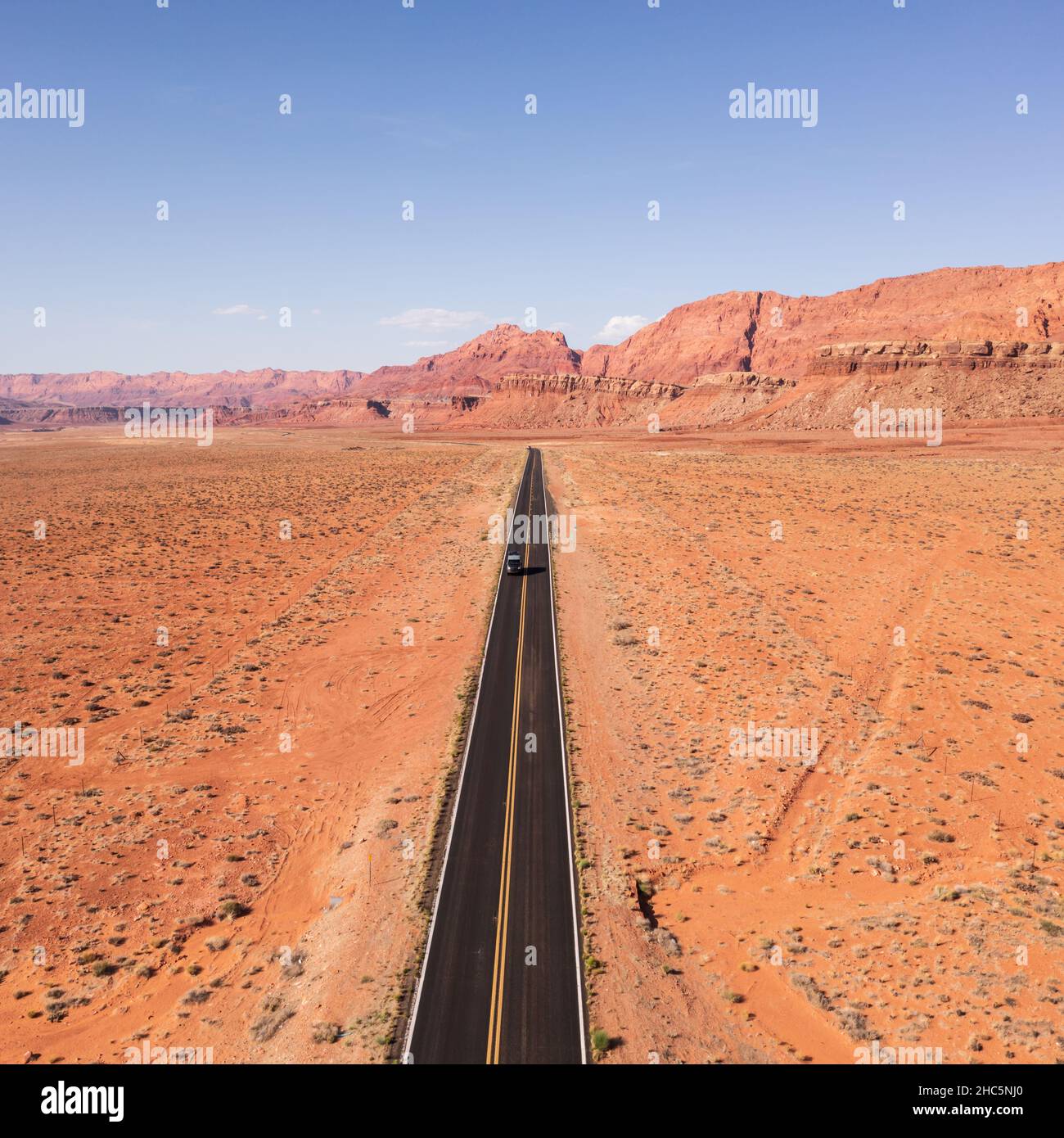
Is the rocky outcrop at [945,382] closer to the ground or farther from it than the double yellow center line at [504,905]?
farther from it

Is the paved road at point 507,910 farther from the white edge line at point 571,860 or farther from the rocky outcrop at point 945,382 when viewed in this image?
the rocky outcrop at point 945,382

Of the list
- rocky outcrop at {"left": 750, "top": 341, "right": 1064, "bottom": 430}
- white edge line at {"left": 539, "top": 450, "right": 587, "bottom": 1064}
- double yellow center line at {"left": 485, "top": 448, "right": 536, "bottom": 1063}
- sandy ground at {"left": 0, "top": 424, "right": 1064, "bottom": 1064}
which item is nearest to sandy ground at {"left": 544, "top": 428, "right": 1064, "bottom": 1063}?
sandy ground at {"left": 0, "top": 424, "right": 1064, "bottom": 1064}

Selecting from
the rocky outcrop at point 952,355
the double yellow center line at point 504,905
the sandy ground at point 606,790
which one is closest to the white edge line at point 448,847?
the sandy ground at point 606,790

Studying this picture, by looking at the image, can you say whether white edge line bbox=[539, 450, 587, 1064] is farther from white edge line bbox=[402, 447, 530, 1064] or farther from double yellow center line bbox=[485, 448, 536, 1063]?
double yellow center line bbox=[485, 448, 536, 1063]

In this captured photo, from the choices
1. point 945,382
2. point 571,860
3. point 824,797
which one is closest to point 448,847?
point 571,860
